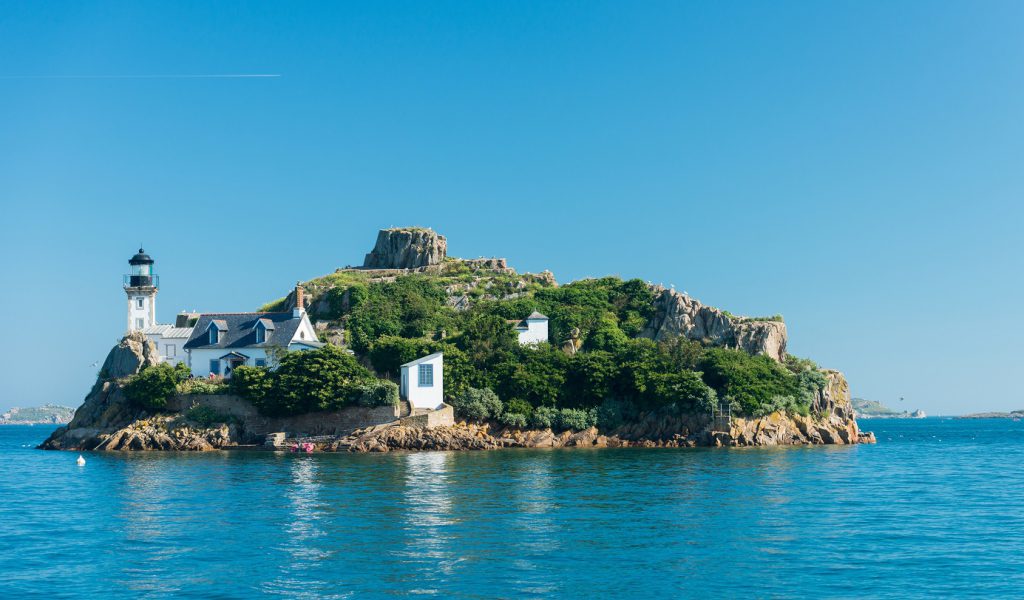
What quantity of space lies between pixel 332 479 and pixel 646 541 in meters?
21.9

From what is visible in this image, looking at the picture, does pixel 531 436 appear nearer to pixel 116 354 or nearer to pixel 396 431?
pixel 396 431

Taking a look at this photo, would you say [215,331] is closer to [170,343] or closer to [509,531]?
[170,343]

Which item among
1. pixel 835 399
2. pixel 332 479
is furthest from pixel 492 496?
pixel 835 399

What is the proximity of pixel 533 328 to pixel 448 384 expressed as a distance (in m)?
17.5

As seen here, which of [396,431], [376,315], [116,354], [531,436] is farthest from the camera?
[376,315]

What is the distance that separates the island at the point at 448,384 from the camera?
2771 inches

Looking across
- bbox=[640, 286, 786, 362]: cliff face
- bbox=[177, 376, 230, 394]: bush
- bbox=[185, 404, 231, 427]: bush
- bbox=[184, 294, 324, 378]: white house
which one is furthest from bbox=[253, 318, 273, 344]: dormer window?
bbox=[640, 286, 786, 362]: cliff face

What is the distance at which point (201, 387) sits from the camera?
7369 cm

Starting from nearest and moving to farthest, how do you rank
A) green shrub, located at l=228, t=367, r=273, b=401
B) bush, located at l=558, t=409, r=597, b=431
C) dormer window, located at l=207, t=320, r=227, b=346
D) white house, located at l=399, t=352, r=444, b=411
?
green shrub, located at l=228, t=367, r=273, b=401, white house, located at l=399, t=352, r=444, b=411, bush, located at l=558, t=409, r=597, b=431, dormer window, located at l=207, t=320, r=227, b=346

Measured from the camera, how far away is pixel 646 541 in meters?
30.6

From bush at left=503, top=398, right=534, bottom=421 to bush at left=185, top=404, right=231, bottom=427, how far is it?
70.4 feet

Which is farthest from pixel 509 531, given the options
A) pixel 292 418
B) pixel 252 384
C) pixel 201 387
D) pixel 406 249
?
pixel 406 249

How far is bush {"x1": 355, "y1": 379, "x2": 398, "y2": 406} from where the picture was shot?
2726 inches

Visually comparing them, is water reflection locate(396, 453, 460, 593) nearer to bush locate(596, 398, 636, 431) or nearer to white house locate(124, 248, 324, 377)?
bush locate(596, 398, 636, 431)
